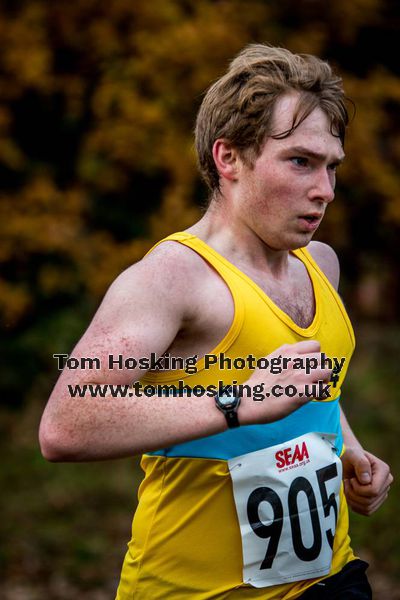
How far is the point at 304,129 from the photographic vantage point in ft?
8.11

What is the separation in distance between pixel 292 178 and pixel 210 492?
36.6 inches

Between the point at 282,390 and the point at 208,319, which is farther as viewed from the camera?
the point at 208,319

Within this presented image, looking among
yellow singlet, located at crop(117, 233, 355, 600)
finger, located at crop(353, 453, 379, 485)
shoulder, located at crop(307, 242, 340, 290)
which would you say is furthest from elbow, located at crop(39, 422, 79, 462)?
shoulder, located at crop(307, 242, 340, 290)

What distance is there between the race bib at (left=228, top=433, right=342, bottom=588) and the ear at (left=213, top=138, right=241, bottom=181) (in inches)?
32.4

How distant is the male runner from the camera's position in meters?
2.13

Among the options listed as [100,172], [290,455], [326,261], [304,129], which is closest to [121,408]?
[290,455]

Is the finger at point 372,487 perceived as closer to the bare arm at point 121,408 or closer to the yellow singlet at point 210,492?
the yellow singlet at point 210,492

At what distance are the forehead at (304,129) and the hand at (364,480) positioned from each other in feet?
3.36

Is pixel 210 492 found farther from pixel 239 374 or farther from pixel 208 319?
pixel 208 319

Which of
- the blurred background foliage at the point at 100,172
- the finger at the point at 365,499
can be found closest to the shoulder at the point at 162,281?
the finger at the point at 365,499

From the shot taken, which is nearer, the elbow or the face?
the elbow

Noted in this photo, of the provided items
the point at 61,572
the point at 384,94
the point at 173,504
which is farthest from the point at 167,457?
the point at 384,94

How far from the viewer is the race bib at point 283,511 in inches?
94.9

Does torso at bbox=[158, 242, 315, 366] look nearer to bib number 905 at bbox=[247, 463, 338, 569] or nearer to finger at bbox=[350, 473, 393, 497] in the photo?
bib number 905 at bbox=[247, 463, 338, 569]
